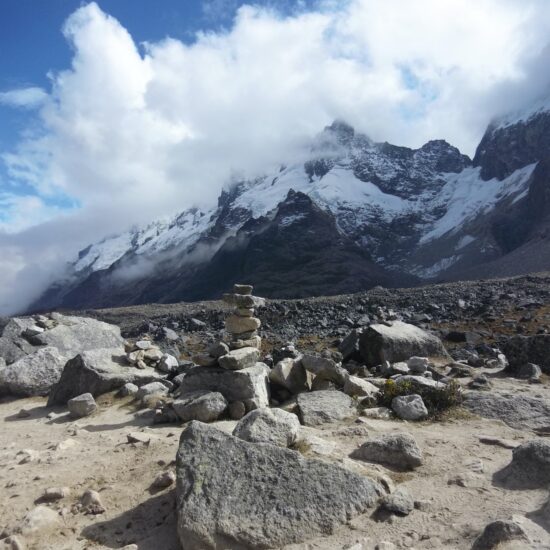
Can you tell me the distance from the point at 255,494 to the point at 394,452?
2.78m

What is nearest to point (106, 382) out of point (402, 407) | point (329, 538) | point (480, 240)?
point (402, 407)

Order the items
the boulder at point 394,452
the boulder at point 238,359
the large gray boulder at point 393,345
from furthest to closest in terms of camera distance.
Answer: the large gray boulder at point 393,345 → the boulder at point 238,359 → the boulder at point 394,452

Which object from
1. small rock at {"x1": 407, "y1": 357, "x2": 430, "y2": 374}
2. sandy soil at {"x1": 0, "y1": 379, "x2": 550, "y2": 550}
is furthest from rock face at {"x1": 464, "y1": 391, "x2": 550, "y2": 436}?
small rock at {"x1": 407, "y1": 357, "x2": 430, "y2": 374}

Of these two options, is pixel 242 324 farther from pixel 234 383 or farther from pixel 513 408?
pixel 513 408

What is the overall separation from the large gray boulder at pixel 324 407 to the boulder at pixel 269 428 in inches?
84.4

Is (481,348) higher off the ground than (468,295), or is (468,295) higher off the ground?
(468,295)

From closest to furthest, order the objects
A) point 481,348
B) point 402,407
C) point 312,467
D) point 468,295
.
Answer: point 312,467, point 402,407, point 481,348, point 468,295

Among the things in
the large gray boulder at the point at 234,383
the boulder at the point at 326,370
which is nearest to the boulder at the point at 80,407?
the large gray boulder at the point at 234,383

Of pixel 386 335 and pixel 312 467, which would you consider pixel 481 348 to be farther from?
pixel 312 467

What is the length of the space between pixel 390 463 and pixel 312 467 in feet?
6.18

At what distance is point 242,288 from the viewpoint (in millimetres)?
15578

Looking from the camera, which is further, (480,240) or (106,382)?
(480,240)

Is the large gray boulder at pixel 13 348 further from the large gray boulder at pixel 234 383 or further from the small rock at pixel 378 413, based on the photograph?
the small rock at pixel 378 413

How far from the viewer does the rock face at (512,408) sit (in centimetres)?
1013
